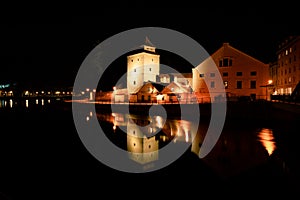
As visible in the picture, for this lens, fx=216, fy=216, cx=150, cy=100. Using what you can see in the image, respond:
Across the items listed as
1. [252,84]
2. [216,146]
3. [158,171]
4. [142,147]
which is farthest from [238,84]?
[158,171]

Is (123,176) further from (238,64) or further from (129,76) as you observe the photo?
(129,76)

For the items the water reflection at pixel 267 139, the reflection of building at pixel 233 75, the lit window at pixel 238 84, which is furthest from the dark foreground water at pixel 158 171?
the lit window at pixel 238 84

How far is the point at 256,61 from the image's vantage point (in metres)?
31.1

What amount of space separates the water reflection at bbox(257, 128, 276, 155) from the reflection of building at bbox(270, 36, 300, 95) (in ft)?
93.9

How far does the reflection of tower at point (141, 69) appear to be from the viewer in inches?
1827

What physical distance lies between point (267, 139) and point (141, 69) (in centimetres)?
3860

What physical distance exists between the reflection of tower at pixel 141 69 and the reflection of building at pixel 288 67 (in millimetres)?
24642

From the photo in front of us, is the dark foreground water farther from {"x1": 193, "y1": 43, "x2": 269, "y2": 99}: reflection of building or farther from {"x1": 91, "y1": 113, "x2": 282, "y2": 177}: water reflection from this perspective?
{"x1": 193, "y1": 43, "x2": 269, "y2": 99}: reflection of building

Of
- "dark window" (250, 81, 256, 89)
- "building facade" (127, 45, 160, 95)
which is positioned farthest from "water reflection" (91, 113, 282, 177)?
"building facade" (127, 45, 160, 95)

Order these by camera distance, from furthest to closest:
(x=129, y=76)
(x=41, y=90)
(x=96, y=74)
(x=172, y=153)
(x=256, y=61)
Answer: (x=41, y=90) < (x=96, y=74) < (x=129, y=76) < (x=256, y=61) < (x=172, y=153)

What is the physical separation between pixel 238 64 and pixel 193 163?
2860cm

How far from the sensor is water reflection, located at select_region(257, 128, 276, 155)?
26.6ft

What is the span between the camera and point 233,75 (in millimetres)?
32031

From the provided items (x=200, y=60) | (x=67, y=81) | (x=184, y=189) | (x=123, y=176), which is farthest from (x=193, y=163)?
(x=67, y=81)
